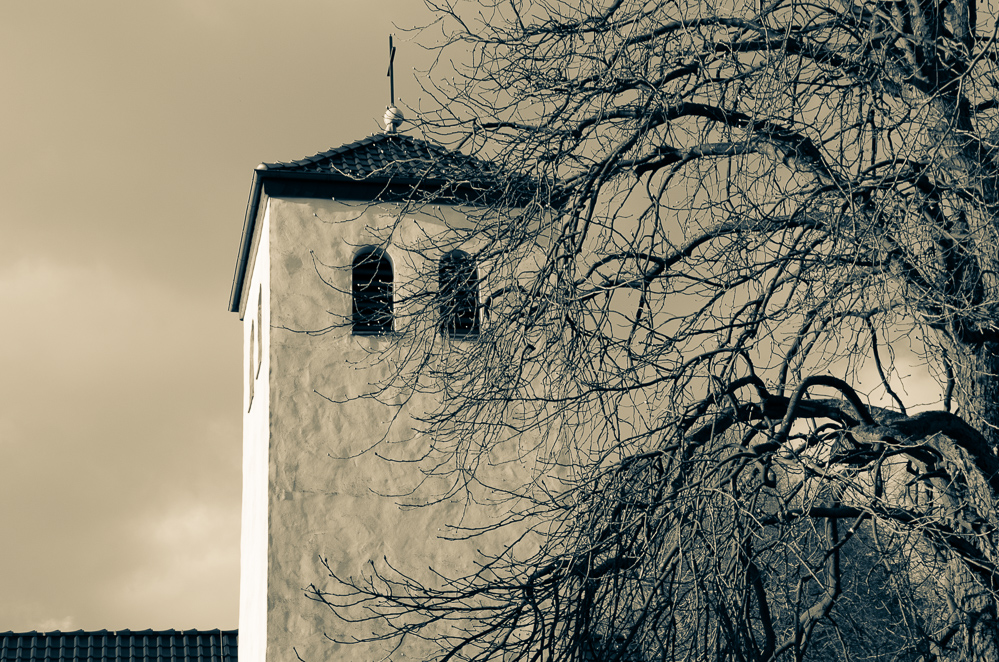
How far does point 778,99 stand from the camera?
5.64 metres

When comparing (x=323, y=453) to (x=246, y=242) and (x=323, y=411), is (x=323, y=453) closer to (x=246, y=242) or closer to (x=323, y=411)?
(x=323, y=411)

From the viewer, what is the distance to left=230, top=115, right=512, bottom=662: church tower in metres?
9.68

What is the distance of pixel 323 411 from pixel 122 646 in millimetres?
7567

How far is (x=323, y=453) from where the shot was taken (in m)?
10.1

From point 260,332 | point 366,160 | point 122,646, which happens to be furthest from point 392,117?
point 122,646

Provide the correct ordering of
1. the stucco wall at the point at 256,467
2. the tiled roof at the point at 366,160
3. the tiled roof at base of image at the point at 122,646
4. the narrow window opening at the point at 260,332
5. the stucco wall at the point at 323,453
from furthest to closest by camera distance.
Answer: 1. the tiled roof at base of image at the point at 122,646
2. the narrow window opening at the point at 260,332
3. the tiled roof at the point at 366,160
4. the stucco wall at the point at 256,467
5. the stucco wall at the point at 323,453

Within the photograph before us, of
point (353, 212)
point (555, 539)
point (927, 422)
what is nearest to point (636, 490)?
point (555, 539)

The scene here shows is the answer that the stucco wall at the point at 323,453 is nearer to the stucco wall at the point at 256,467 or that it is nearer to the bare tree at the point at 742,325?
the stucco wall at the point at 256,467

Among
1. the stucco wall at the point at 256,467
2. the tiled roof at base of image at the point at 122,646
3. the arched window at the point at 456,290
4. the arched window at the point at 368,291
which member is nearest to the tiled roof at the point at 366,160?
the stucco wall at the point at 256,467

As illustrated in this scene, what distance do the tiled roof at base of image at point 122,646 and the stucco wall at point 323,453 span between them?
17.9 feet

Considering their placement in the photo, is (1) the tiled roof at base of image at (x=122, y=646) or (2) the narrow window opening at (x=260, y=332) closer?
(2) the narrow window opening at (x=260, y=332)

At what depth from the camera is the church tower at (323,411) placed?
9.68m

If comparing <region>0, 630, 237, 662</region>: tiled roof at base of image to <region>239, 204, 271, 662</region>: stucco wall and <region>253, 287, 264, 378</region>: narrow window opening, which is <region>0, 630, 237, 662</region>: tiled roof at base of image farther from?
<region>253, 287, 264, 378</region>: narrow window opening

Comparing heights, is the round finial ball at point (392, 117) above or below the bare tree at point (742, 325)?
above
